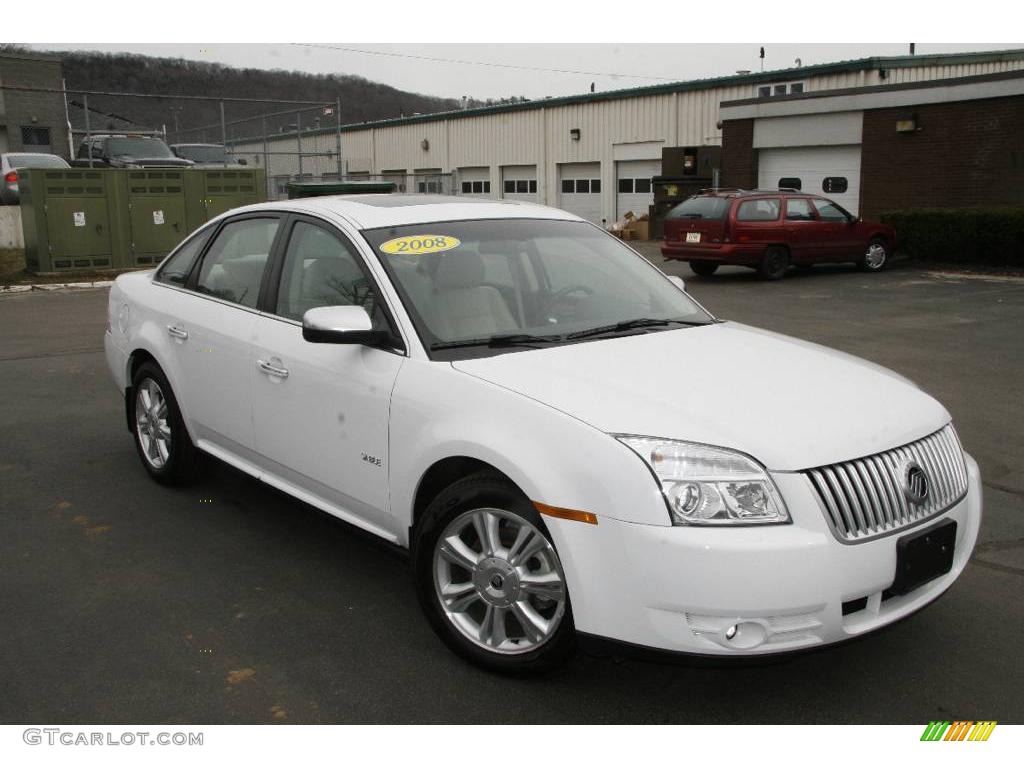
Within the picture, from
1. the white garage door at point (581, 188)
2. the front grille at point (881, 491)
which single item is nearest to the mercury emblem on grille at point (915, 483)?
the front grille at point (881, 491)

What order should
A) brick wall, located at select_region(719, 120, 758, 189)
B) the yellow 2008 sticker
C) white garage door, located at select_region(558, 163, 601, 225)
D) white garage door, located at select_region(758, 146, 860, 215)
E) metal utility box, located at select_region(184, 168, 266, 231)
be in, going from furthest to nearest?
white garage door, located at select_region(558, 163, 601, 225)
brick wall, located at select_region(719, 120, 758, 189)
white garage door, located at select_region(758, 146, 860, 215)
metal utility box, located at select_region(184, 168, 266, 231)
the yellow 2008 sticker

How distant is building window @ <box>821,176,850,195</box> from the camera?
23156 millimetres

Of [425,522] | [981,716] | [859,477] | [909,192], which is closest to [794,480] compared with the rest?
[859,477]

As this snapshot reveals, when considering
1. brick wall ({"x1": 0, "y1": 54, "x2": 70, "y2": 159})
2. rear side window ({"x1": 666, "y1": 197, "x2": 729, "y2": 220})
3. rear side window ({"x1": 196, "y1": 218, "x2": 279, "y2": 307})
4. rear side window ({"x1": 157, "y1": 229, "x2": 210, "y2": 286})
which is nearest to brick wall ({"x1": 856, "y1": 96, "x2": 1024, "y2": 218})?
rear side window ({"x1": 666, "y1": 197, "x2": 729, "y2": 220})

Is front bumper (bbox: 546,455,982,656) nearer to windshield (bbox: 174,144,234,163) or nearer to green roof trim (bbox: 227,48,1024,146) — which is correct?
green roof trim (bbox: 227,48,1024,146)

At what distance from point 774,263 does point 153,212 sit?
38.0 feet

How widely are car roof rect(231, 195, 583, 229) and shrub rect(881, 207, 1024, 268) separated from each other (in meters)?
15.8

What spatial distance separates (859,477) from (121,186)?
58.1ft

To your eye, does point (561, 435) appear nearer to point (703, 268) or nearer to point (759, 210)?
point (759, 210)

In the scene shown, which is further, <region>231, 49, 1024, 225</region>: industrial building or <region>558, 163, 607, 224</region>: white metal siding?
<region>558, 163, 607, 224</region>: white metal siding

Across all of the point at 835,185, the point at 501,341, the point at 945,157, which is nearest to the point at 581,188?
the point at 835,185

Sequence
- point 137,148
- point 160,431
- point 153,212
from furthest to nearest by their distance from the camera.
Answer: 1. point 137,148
2. point 153,212
3. point 160,431

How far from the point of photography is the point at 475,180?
39812 mm

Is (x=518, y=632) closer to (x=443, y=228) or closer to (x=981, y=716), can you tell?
(x=981, y=716)
